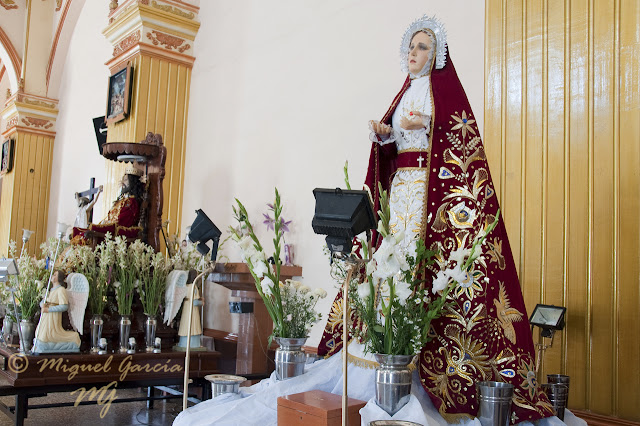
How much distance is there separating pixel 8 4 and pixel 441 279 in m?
13.3

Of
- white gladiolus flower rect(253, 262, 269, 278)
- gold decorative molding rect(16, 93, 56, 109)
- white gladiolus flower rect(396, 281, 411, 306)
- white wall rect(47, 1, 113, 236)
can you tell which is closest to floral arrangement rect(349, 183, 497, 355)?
white gladiolus flower rect(396, 281, 411, 306)

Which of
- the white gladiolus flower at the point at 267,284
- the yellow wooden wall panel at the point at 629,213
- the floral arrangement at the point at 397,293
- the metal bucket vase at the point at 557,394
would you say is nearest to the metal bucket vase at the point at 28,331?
the white gladiolus flower at the point at 267,284

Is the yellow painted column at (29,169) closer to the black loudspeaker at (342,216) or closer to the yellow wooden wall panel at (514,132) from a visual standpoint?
the yellow wooden wall panel at (514,132)

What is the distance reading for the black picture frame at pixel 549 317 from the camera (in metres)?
3.56

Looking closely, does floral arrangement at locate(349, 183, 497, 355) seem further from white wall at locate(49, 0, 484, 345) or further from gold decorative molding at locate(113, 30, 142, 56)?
gold decorative molding at locate(113, 30, 142, 56)

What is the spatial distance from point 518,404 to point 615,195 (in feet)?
5.64

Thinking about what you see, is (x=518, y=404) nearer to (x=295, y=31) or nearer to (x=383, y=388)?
(x=383, y=388)

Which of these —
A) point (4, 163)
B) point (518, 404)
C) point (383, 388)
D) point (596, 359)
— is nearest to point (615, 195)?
point (596, 359)

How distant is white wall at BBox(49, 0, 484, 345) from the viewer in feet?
18.1

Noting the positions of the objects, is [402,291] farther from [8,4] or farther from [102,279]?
[8,4]

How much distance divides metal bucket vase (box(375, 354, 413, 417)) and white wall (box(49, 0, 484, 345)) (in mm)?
2712

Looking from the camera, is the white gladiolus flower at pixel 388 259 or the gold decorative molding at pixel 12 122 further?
the gold decorative molding at pixel 12 122

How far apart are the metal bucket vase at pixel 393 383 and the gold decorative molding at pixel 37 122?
40.0 ft

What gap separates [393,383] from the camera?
8.02 feet
